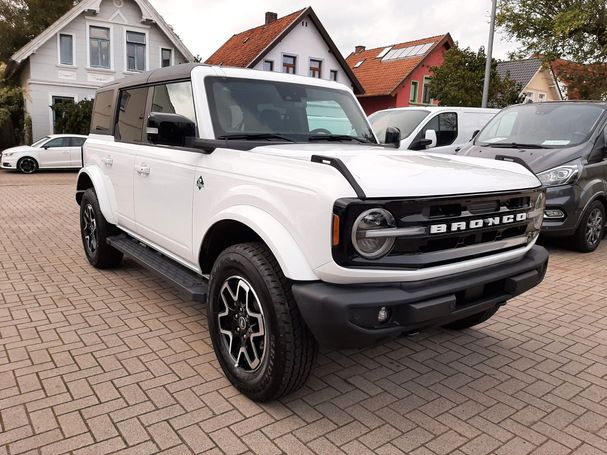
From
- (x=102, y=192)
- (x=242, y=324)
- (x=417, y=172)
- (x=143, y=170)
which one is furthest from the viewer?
(x=102, y=192)

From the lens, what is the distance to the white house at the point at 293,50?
94.7 ft

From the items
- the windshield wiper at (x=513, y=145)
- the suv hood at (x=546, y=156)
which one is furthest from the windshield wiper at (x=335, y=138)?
the windshield wiper at (x=513, y=145)

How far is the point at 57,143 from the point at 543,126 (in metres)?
17.4

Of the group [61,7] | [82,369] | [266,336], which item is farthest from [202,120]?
[61,7]

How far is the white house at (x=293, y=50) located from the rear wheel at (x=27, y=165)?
1311 centimetres

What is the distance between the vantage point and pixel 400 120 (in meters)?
9.71

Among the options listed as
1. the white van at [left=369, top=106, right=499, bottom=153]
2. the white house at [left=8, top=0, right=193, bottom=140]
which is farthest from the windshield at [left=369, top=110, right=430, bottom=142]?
the white house at [left=8, top=0, right=193, bottom=140]

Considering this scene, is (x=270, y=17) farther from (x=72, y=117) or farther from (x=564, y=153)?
(x=564, y=153)

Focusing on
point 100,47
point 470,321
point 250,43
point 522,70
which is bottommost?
point 470,321

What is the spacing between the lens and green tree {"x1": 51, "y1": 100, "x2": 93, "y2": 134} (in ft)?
75.4

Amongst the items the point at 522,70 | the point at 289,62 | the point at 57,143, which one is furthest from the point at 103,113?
the point at 522,70

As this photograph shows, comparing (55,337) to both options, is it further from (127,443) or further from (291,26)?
(291,26)

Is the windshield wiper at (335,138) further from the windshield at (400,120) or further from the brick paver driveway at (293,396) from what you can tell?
the windshield at (400,120)

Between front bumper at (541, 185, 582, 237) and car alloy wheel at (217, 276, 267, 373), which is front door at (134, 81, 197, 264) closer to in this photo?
car alloy wheel at (217, 276, 267, 373)
